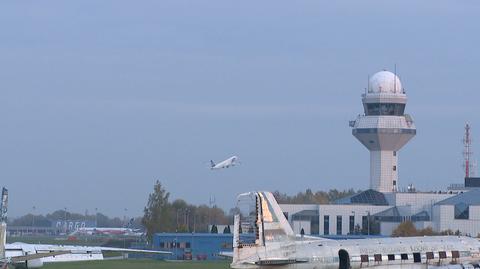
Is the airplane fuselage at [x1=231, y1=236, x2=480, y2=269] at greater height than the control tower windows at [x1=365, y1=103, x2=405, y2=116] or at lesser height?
lesser

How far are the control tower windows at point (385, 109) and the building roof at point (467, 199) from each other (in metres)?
15.4

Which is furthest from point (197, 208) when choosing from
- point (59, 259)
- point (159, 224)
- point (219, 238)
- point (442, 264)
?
point (442, 264)

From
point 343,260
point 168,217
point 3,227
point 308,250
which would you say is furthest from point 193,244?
point 308,250

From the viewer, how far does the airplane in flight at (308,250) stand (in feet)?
204

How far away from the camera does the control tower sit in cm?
18612

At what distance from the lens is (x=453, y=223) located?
17088 centimetres

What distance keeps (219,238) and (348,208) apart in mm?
44057

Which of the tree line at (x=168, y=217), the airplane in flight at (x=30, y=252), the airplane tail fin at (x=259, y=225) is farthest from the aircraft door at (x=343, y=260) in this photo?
the tree line at (x=168, y=217)

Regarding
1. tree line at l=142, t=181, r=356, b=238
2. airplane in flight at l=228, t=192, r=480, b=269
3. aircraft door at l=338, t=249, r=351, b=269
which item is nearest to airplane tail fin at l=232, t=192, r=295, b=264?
airplane in flight at l=228, t=192, r=480, b=269

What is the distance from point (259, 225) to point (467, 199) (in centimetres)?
11540

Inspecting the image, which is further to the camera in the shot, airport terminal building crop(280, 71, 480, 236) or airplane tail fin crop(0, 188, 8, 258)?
airport terminal building crop(280, 71, 480, 236)

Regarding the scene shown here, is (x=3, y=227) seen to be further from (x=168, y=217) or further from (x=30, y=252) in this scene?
(x=168, y=217)

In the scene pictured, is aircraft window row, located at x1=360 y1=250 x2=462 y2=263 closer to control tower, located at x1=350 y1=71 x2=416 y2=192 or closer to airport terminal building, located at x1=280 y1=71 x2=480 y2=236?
airport terminal building, located at x1=280 y1=71 x2=480 y2=236

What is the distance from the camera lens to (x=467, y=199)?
175 meters
